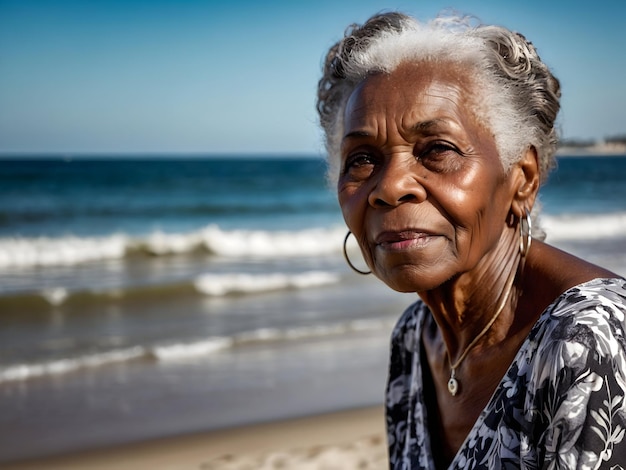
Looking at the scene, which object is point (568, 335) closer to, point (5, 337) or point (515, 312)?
point (515, 312)

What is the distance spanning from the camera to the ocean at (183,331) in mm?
5773

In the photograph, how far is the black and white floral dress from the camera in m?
1.38

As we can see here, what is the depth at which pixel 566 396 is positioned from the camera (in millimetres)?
1410

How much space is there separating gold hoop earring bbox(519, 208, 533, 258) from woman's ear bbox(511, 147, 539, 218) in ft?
0.06

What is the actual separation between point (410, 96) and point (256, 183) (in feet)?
134

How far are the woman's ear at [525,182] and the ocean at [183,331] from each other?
2.01 ft

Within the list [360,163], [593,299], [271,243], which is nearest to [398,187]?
[360,163]

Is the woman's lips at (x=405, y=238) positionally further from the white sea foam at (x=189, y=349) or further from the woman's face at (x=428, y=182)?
the white sea foam at (x=189, y=349)

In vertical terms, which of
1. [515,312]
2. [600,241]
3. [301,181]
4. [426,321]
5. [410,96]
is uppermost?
[410,96]

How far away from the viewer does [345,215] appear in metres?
1.95

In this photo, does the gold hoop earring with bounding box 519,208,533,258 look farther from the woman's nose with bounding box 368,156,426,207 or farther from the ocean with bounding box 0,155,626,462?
the ocean with bounding box 0,155,626,462

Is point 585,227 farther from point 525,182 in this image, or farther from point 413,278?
point 413,278

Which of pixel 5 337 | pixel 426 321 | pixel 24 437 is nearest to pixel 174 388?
pixel 24 437

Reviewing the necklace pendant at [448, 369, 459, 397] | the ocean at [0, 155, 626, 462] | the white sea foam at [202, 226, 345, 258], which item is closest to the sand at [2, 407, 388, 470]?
the ocean at [0, 155, 626, 462]
